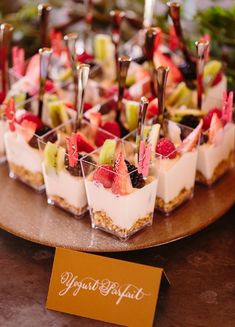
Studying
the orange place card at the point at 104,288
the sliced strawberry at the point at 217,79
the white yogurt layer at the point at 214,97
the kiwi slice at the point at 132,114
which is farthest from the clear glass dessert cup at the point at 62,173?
the sliced strawberry at the point at 217,79

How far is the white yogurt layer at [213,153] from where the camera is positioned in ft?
6.26

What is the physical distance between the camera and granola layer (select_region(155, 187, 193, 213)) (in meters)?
1.84

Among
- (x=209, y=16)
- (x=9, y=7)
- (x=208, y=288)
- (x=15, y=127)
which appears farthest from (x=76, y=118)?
(x=9, y=7)

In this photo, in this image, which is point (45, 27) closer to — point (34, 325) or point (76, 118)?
point (76, 118)

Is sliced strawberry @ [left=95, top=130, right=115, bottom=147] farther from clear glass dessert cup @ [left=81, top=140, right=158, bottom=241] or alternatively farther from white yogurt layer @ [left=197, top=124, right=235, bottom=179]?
white yogurt layer @ [left=197, top=124, right=235, bottom=179]

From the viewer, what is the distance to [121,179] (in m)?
1.63

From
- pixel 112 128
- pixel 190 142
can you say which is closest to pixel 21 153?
pixel 112 128

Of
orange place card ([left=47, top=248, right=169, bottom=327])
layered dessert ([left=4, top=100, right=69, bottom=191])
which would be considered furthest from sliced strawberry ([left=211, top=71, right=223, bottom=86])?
orange place card ([left=47, top=248, right=169, bottom=327])

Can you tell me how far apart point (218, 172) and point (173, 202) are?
0.22 m

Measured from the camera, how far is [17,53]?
223cm

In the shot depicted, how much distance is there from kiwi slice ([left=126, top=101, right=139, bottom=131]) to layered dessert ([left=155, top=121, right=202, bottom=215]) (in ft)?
0.42

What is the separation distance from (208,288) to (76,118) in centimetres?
64

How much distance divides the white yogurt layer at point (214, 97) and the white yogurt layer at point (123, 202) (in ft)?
1.54

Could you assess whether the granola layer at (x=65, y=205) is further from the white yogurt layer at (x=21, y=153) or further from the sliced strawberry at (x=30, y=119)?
the sliced strawberry at (x=30, y=119)
